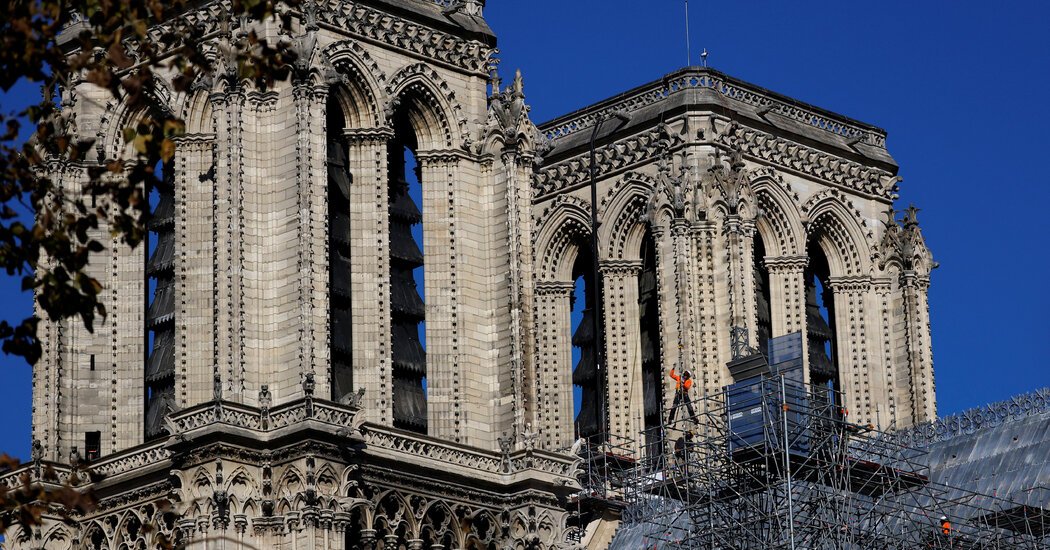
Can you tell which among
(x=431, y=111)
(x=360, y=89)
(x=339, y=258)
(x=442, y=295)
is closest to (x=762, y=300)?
(x=431, y=111)

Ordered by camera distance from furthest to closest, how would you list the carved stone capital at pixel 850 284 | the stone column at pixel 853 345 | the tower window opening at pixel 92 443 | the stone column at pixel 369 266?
the carved stone capital at pixel 850 284 → the stone column at pixel 853 345 → the tower window opening at pixel 92 443 → the stone column at pixel 369 266

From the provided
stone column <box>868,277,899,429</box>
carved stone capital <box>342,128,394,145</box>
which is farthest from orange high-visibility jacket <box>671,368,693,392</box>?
carved stone capital <box>342,128,394,145</box>

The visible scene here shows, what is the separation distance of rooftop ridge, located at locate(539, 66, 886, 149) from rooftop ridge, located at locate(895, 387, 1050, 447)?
9439 millimetres

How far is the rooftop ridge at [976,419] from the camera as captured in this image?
200 ft

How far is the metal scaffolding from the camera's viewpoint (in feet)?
179

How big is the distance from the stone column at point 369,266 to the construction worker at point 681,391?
1214 cm

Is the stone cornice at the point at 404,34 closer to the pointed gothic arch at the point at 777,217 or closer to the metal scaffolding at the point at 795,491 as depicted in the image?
the metal scaffolding at the point at 795,491

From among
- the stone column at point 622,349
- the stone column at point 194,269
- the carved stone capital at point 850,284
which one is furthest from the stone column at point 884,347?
the stone column at point 194,269

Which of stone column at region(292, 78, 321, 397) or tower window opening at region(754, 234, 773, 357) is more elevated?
tower window opening at region(754, 234, 773, 357)

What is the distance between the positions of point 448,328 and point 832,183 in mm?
19878

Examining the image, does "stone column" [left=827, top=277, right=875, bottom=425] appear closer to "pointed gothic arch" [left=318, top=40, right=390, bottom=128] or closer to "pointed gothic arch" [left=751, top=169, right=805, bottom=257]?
"pointed gothic arch" [left=751, top=169, right=805, bottom=257]

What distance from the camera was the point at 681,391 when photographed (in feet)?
204

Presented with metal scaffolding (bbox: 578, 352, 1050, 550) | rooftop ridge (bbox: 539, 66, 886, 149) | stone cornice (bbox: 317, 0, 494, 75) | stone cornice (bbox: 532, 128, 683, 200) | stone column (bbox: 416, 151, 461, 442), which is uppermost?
rooftop ridge (bbox: 539, 66, 886, 149)

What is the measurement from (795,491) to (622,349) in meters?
10.4
